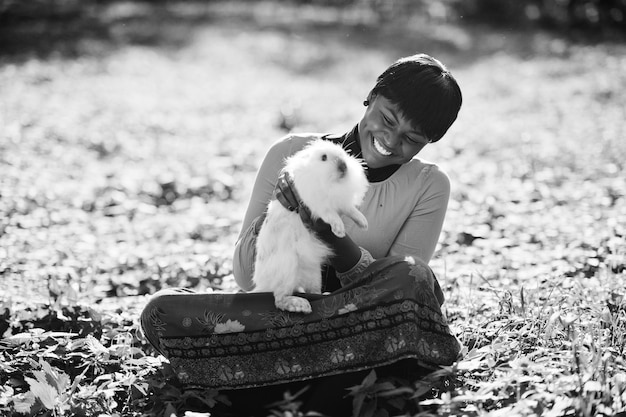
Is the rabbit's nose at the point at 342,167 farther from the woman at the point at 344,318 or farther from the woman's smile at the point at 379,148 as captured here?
the woman's smile at the point at 379,148

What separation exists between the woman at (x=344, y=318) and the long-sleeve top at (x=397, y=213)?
0.07 m

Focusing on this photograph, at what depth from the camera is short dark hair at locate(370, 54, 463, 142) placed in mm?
2992

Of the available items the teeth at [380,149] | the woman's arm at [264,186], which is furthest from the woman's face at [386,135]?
the woman's arm at [264,186]

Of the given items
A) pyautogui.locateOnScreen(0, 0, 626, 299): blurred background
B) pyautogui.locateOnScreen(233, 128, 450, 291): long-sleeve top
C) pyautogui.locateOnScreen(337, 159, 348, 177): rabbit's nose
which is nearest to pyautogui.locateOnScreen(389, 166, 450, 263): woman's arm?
pyautogui.locateOnScreen(233, 128, 450, 291): long-sleeve top

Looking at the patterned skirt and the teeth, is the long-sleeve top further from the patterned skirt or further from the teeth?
the patterned skirt

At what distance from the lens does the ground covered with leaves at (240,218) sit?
2863 mm

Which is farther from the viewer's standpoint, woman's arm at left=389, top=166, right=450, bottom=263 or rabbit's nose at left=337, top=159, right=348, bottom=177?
woman's arm at left=389, top=166, right=450, bottom=263

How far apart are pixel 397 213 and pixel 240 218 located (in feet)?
10.5

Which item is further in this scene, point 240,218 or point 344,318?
point 240,218

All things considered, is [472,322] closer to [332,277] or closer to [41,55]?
[332,277]

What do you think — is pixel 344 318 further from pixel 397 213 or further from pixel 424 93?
pixel 424 93

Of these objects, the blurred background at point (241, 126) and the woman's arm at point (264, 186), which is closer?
the woman's arm at point (264, 186)

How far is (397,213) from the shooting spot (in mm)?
3266

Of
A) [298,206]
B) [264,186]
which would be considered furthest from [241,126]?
[298,206]
